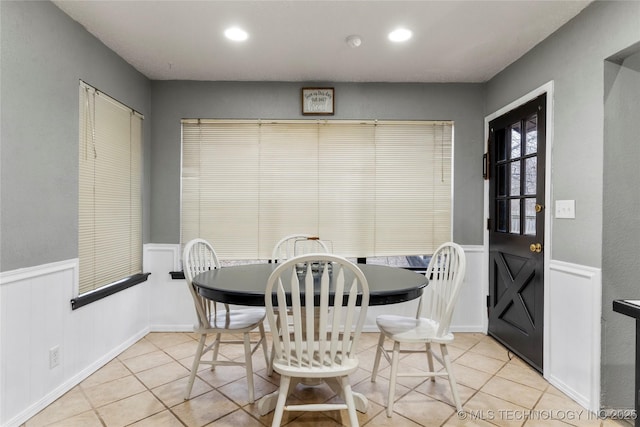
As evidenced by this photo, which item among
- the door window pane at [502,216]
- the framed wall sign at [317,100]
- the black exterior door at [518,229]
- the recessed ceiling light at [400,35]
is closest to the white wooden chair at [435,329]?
the black exterior door at [518,229]

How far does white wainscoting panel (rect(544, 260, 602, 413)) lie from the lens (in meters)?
1.98

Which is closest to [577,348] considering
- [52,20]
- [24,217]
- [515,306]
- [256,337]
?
[515,306]

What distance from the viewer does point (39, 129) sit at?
197 cm

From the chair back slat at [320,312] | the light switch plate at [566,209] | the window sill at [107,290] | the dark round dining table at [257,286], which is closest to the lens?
the chair back slat at [320,312]

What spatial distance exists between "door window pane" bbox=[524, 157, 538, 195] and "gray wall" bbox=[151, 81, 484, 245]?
2.10ft

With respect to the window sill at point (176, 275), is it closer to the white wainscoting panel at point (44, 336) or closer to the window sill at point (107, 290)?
the window sill at point (107, 290)

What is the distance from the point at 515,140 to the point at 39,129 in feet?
11.0

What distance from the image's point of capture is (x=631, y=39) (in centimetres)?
179

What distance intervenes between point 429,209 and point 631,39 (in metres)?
1.86

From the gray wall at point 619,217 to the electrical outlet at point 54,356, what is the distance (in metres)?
3.24

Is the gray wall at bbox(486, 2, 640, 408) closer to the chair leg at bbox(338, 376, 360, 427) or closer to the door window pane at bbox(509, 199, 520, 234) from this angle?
the door window pane at bbox(509, 199, 520, 234)

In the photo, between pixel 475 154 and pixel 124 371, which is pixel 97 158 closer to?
pixel 124 371

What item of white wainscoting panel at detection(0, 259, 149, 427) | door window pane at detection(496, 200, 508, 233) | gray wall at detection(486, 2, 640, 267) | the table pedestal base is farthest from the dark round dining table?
door window pane at detection(496, 200, 508, 233)

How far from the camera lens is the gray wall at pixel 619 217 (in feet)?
6.39
